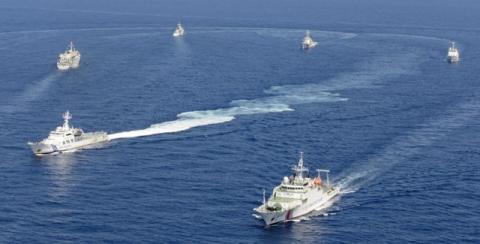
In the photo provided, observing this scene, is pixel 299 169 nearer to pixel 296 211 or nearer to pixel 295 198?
pixel 295 198

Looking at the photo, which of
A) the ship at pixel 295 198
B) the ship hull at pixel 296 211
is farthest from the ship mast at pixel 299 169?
the ship hull at pixel 296 211

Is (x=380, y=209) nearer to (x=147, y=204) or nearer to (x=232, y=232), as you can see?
(x=232, y=232)

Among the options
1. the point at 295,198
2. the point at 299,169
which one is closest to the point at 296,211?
the point at 295,198

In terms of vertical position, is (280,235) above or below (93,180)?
below

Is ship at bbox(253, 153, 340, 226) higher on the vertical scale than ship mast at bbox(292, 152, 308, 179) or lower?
lower

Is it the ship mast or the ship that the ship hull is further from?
the ship mast

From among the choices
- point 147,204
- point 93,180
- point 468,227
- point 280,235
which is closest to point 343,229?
point 280,235

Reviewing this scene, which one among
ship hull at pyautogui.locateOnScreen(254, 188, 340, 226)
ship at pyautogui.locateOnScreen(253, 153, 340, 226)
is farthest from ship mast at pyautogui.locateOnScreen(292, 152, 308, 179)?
ship hull at pyautogui.locateOnScreen(254, 188, 340, 226)

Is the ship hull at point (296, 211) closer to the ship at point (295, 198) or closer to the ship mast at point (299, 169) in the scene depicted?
the ship at point (295, 198)
